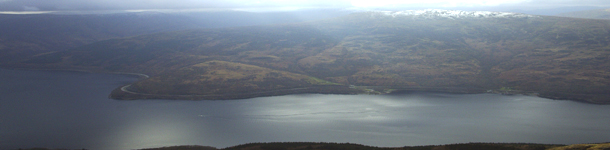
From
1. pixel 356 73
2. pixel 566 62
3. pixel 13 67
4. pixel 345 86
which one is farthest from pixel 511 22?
pixel 13 67

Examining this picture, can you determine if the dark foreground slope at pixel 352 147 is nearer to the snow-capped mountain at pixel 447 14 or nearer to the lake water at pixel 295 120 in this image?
the lake water at pixel 295 120

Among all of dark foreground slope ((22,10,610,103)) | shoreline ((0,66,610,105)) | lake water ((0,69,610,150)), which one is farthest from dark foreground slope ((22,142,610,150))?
dark foreground slope ((22,10,610,103))

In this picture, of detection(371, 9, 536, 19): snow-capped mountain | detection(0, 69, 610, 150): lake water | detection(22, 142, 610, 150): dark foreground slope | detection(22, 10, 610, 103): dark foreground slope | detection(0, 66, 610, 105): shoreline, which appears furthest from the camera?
detection(371, 9, 536, 19): snow-capped mountain

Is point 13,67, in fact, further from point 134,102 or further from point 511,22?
point 511,22

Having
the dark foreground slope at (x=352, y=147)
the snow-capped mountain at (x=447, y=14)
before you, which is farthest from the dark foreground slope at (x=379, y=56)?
the dark foreground slope at (x=352, y=147)

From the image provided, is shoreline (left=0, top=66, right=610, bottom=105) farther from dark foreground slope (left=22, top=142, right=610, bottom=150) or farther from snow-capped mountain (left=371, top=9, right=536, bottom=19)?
snow-capped mountain (left=371, top=9, right=536, bottom=19)
